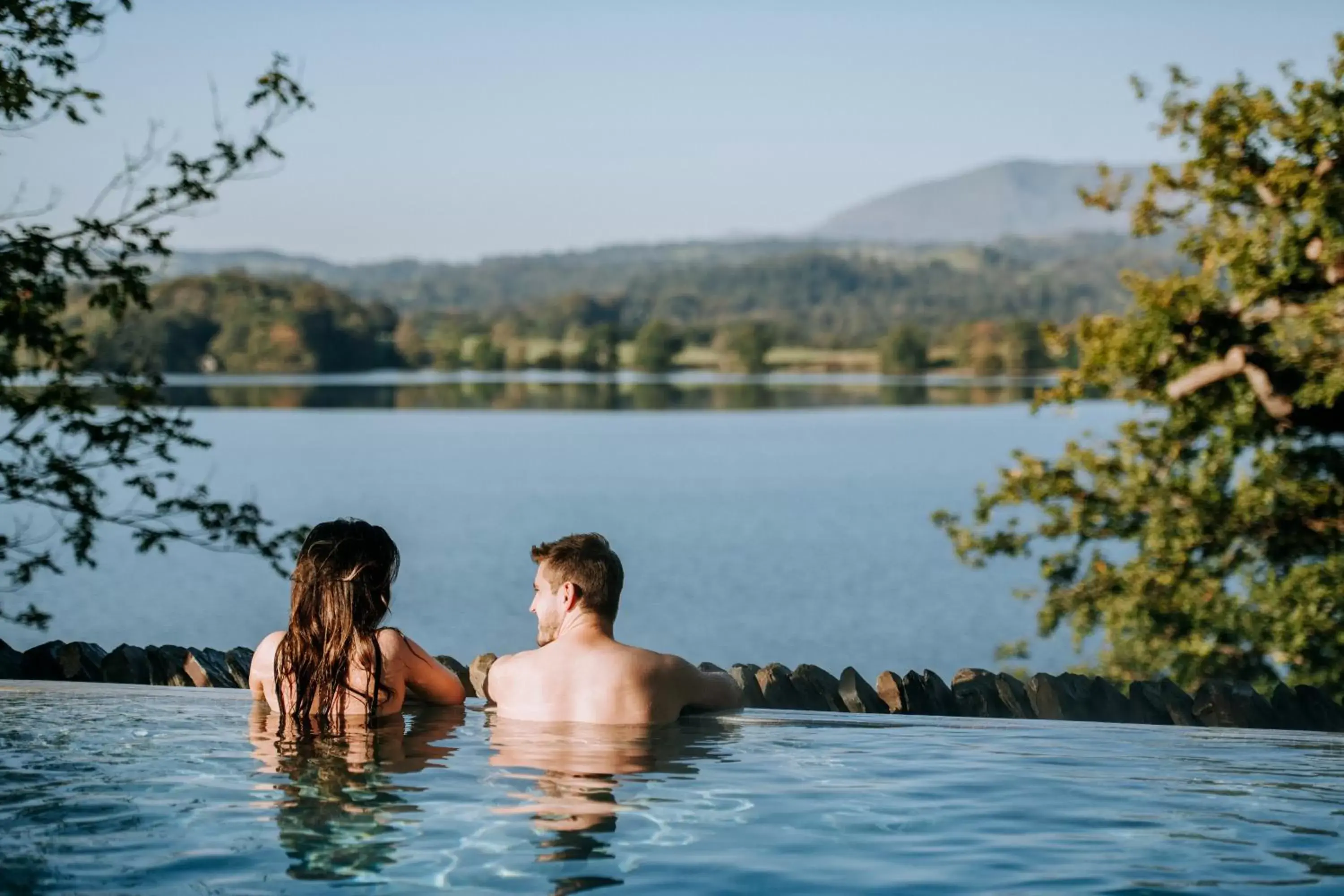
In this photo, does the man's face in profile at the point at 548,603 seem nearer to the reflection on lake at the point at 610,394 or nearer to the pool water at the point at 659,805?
the pool water at the point at 659,805

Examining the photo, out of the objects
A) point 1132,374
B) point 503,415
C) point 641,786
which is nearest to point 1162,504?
point 1132,374

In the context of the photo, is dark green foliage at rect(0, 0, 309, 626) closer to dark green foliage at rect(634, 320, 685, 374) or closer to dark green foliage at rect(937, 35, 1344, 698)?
dark green foliage at rect(937, 35, 1344, 698)

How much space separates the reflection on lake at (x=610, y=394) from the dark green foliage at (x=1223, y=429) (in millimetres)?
62430

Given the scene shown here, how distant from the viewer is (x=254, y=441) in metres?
60.4

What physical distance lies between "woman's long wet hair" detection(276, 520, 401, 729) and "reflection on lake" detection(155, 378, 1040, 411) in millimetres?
69183

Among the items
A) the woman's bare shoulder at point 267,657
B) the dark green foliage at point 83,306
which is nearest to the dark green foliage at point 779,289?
the dark green foliage at point 83,306

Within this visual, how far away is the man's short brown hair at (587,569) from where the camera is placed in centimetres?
531

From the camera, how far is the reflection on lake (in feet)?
270

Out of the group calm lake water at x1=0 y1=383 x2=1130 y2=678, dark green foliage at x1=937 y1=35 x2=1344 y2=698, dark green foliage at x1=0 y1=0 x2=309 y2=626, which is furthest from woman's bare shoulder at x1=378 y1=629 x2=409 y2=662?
calm lake water at x1=0 y1=383 x2=1130 y2=678

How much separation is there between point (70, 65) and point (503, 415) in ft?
235

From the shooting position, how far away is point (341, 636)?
520cm

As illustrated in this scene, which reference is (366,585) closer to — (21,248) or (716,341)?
(21,248)

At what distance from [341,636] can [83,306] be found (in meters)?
5.24

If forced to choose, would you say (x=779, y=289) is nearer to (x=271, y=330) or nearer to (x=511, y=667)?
(x=271, y=330)
